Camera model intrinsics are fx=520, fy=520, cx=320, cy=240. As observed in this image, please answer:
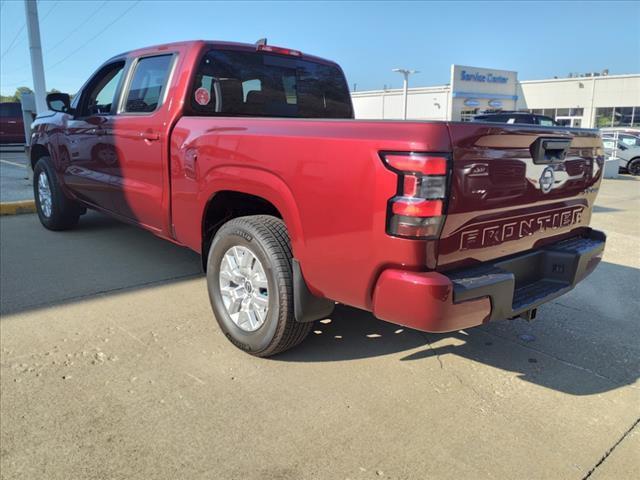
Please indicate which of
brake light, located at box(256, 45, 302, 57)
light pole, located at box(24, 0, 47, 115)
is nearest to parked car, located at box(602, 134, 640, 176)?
brake light, located at box(256, 45, 302, 57)

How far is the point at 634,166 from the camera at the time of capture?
18.0 meters

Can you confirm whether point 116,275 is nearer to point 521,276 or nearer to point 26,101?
point 521,276

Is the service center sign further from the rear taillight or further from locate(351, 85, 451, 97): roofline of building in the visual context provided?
the rear taillight

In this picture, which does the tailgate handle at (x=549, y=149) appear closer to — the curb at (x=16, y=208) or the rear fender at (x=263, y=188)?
the rear fender at (x=263, y=188)

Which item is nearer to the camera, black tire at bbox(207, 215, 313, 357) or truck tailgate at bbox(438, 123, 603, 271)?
truck tailgate at bbox(438, 123, 603, 271)

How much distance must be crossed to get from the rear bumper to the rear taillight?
0.69ft

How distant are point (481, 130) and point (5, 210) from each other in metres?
7.28

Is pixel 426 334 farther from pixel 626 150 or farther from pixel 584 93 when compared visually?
pixel 584 93

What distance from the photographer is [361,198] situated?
242 cm

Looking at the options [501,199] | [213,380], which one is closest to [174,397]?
[213,380]

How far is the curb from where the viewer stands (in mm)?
7426

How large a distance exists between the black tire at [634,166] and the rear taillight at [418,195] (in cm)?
1890

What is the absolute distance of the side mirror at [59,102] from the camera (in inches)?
214

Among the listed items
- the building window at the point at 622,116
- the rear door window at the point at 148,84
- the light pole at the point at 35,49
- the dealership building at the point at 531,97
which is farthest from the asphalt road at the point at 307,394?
the building window at the point at 622,116
